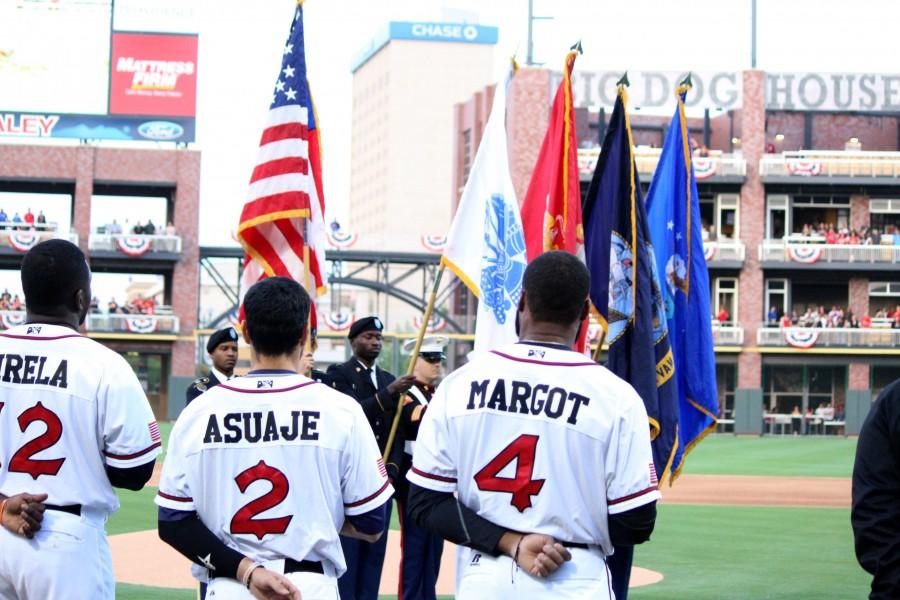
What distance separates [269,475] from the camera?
4.65 m

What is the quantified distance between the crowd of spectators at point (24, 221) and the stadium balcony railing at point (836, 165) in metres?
33.1

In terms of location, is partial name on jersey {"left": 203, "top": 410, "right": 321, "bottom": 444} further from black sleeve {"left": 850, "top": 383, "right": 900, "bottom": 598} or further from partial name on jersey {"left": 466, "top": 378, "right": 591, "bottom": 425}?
black sleeve {"left": 850, "top": 383, "right": 900, "bottom": 598}

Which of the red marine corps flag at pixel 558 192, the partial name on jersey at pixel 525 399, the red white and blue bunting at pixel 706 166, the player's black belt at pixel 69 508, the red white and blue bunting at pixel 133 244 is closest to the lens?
the partial name on jersey at pixel 525 399

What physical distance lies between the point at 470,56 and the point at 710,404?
6204 inches

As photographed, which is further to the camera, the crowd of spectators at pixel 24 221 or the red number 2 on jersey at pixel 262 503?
the crowd of spectators at pixel 24 221

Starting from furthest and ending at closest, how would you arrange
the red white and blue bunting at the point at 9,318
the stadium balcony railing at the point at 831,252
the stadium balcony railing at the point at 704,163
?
the stadium balcony railing at the point at 704,163 < the stadium balcony railing at the point at 831,252 < the red white and blue bunting at the point at 9,318

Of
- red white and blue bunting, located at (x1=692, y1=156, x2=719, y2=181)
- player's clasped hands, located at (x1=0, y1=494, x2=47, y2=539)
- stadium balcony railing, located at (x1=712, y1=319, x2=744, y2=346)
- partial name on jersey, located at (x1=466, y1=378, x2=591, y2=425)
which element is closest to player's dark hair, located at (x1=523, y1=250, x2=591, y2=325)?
partial name on jersey, located at (x1=466, y1=378, x2=591, y2=425)

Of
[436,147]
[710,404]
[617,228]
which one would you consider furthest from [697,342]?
[436,147]

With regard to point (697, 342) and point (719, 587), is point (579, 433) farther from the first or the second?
point (719, 587)

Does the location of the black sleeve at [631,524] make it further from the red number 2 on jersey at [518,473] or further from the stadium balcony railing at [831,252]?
the stadium balcony railing at [831,252]

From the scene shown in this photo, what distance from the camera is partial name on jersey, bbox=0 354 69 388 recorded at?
5.32m

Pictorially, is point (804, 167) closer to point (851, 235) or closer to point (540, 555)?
point (851, 235)

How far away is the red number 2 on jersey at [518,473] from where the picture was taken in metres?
4.68

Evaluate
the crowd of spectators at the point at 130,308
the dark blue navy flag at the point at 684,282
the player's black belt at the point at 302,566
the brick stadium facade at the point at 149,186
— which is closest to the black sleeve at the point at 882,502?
the player's black belt at the point at 302,566
